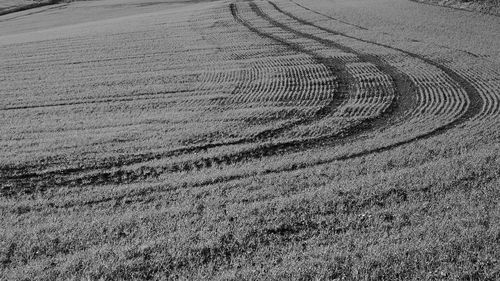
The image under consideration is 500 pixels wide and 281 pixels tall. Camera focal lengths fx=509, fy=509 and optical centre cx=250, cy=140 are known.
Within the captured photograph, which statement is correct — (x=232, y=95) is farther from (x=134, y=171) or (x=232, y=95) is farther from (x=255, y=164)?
(x=134, y=171)

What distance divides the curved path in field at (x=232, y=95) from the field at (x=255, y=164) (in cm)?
11

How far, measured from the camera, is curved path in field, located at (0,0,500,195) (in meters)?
16.1

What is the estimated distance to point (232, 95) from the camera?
75.7 feet

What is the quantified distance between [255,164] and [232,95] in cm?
846

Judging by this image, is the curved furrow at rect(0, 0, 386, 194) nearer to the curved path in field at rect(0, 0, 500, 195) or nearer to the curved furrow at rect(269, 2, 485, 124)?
the curved path in field at rect(0, 0, 500, 195)

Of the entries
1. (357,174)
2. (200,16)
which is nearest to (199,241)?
(357,174)

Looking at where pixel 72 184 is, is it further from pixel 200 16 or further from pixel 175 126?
pixel 200 16

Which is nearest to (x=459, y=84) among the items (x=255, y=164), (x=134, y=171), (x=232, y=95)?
(x=232, y=95)

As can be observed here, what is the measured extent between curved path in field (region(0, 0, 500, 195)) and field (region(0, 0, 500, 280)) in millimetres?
106

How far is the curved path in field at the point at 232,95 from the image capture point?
16.1m

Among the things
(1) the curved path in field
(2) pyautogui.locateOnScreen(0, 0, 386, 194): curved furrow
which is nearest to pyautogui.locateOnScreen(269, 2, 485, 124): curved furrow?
(1) the curved path in field

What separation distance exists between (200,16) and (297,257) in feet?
145

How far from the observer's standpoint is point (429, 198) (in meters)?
12.1

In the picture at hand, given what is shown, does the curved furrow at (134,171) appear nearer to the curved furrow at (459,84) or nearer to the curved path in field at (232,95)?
the curved path in field at (232,95)
